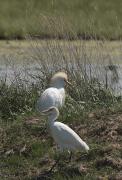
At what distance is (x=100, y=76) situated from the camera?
1088 centimetres

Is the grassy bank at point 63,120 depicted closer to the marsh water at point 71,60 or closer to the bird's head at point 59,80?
the marsh water at point 71,60

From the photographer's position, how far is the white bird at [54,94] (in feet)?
30.6

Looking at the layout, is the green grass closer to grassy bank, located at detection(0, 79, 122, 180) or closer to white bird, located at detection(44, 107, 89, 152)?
grassy bank, located at detection(0, 79, 122, 180)

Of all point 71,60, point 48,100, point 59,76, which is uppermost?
point 71,60

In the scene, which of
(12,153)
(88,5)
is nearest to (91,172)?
(12,153)

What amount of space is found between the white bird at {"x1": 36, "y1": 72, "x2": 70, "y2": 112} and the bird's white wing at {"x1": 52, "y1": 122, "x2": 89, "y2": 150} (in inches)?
77.0

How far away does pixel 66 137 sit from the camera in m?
7.05

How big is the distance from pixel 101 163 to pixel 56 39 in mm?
3925

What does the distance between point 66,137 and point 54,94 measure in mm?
2474

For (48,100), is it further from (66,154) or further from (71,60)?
(66,154)

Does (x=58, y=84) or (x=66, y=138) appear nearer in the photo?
(x=66, y=138)

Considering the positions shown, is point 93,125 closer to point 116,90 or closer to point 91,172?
point 91,172

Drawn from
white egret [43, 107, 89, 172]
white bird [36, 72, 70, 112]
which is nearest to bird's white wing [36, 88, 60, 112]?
white bird [36, 72, 70, 112]

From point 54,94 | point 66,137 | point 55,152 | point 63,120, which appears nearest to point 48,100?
point 54,94
